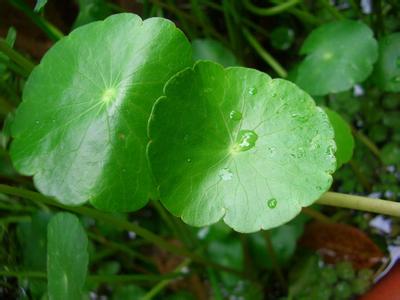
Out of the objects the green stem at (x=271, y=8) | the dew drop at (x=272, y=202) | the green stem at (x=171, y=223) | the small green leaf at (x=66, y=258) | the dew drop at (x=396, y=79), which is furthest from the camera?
the green stem at (x=171, y=223)

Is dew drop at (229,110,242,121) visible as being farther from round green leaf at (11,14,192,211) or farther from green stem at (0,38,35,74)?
green stem at (0,38,35,74)

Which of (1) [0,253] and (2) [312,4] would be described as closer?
(1) [0,253]

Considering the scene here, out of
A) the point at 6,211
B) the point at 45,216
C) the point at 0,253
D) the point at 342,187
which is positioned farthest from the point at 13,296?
the point at 342,187

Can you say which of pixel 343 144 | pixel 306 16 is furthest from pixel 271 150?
pixel 306 16

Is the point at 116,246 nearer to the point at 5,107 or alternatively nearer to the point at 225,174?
the point at 5,107

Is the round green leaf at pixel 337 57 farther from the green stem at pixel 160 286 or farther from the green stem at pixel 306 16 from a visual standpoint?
the green stem at pixel 160 286

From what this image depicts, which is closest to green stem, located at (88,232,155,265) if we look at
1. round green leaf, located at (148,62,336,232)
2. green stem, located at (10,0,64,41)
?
green stem, located at (10,0,64,41)

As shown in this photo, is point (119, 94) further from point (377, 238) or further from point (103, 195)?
point (377, 238)

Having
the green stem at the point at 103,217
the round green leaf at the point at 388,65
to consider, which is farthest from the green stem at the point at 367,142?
the green stem at the point at 103,217
